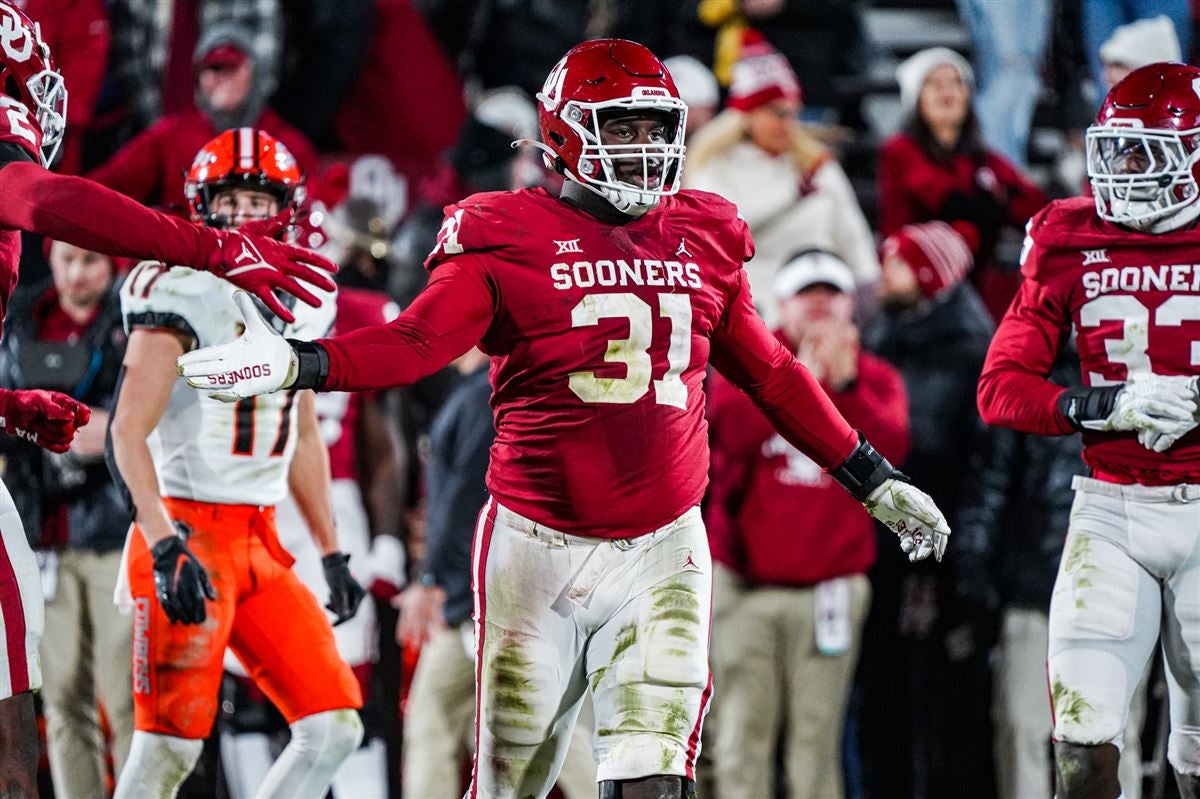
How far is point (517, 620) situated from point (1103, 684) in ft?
5.16

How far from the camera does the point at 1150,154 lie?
209 inches

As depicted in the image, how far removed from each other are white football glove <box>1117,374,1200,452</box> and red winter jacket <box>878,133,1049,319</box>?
278 cm

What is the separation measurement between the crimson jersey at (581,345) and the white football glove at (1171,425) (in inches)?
47.8

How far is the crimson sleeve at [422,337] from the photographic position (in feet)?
14.0

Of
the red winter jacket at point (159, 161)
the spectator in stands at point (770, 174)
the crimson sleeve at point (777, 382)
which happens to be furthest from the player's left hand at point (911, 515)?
the red winter jacket at point (159, 161)

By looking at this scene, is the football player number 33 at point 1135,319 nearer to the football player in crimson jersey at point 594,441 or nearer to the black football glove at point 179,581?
the football player in crimson jersey at point 594,441

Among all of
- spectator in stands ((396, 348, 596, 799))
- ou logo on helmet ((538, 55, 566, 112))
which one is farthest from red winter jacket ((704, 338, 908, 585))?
ou logo on helmet ((538, 55, 566, 112))

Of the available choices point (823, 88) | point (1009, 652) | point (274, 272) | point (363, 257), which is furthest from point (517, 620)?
point (823, 88)

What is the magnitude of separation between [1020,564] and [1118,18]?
2.78m

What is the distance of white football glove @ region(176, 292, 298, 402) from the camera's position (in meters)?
4.14

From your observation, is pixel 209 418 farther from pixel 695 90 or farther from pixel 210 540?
pixel 695 90

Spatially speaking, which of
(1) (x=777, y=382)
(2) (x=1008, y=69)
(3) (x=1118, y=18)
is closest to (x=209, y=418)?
(1) (x=777, y=382)

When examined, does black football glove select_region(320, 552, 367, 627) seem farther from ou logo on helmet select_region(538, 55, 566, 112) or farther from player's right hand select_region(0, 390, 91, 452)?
ou logo on helmet select_region(538, 55, 566, 112)

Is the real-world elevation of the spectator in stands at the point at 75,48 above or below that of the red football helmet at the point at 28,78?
above
